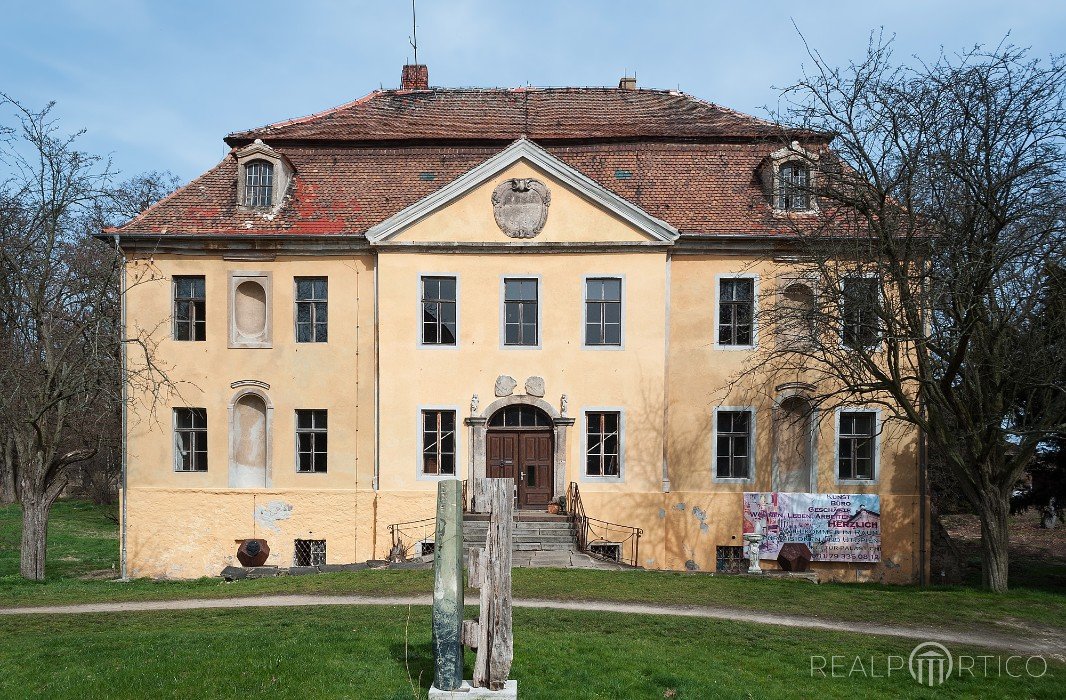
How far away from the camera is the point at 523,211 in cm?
1977

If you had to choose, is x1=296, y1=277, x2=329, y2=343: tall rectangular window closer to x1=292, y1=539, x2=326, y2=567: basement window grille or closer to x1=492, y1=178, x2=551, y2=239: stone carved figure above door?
x1=492, y1=178, x2=551, y2=239: stone carved figure above door

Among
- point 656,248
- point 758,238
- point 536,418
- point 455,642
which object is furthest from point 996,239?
point 455,642

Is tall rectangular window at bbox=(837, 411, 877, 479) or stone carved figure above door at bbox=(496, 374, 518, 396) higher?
stone carved figure above door at bbox=(496, 374, 518, 396)

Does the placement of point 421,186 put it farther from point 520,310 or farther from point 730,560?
point 730,560

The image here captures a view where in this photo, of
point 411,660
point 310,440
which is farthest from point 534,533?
point 411,660

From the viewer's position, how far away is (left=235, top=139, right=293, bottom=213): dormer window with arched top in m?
20.5

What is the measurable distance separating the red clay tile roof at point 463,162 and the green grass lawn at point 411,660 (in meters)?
10.9

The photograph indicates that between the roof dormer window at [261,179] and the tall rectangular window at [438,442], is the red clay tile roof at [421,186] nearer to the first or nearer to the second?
the roof dormer window at [261,179]

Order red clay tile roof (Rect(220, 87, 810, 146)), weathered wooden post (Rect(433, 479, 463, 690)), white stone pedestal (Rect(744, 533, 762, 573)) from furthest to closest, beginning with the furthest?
red clay tile roof (Rect(220, 87, 810, 146)) → white stone pedestal (Rect(744, 533, 762, 573)) → weathered wooden post (Rect(433, 479, 463, 690))

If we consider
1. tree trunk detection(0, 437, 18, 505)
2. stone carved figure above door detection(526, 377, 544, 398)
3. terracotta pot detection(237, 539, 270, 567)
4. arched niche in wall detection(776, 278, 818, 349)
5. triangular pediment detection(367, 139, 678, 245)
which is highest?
triangular pediment detection(367, 139, 678, 245)

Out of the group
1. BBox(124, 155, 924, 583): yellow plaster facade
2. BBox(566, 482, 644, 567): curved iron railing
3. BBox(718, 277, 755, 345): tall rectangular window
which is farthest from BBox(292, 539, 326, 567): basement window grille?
BBox(718, 277, 755, 345): tall rectangular window

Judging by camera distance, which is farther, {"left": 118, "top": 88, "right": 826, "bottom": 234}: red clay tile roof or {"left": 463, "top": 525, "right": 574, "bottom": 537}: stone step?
{"left": 118, "top": 88, "right": 826, "bottom": 234}: red clay tile roof

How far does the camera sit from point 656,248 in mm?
19688

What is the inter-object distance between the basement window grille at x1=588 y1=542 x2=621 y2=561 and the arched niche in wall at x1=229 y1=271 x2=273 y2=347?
9371 mm
